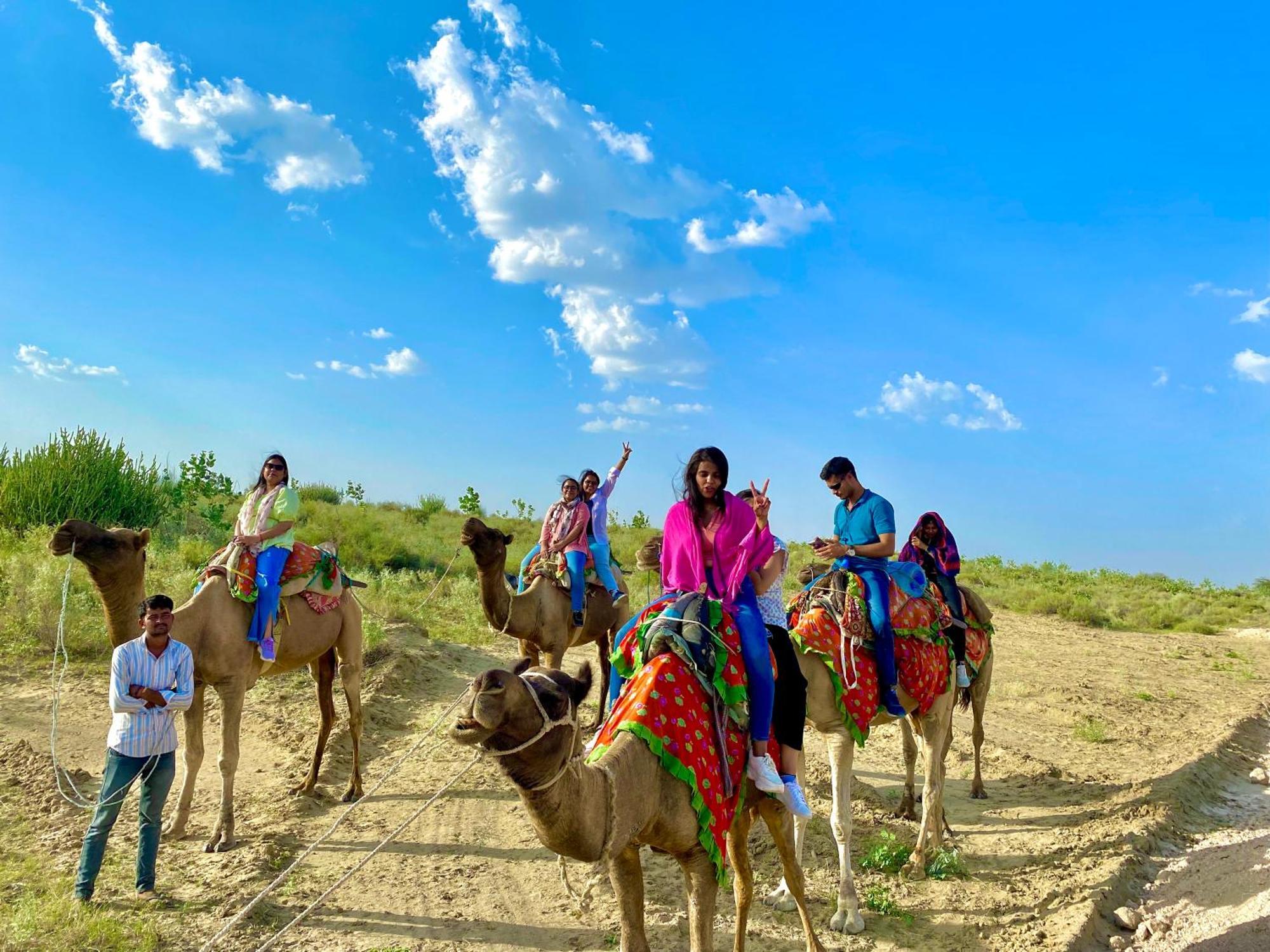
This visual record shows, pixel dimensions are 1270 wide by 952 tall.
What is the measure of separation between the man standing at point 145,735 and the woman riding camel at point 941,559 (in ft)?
21.3

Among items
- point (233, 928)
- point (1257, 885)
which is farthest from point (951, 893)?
point (233, 928)

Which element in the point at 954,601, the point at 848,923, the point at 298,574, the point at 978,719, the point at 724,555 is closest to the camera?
the point at 724,555

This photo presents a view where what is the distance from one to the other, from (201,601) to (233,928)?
2.67 m

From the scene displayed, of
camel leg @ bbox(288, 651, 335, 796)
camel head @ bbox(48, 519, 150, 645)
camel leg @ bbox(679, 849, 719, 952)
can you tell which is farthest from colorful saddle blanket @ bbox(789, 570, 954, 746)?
camel head @ bbox(48, 519, 150, 645)

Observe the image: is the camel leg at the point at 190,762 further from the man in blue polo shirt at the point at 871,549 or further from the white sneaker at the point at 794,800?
the man in blue polo shirt at the point at 871,549

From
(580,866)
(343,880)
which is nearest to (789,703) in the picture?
(343,880)

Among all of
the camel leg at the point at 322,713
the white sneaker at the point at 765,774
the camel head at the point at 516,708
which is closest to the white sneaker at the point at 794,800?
the white sneaker at the point at 765,774

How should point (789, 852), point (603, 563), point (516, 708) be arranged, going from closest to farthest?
point (516, 708), point (789, 852), point (603, 563)

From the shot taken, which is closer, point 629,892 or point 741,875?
point 629,892

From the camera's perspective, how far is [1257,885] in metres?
6.29

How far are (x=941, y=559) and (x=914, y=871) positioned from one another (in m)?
3.22

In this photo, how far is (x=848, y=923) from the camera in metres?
5.45

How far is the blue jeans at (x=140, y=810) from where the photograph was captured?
17.4 ft

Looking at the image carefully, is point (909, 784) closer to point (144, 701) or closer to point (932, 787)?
point (932, 787)
